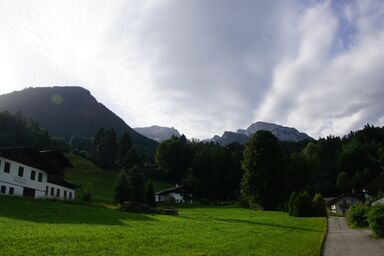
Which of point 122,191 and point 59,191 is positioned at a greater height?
point 122,191

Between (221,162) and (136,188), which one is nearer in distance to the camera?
(136,188)

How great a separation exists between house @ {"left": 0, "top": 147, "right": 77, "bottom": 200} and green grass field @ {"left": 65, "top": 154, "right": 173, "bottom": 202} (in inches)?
921

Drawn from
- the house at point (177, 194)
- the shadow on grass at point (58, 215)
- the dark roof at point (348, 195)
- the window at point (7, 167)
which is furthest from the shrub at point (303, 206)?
the dark roof at point (348, 195)

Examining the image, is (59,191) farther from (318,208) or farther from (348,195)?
(348,195)

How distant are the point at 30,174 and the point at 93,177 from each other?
202 feet

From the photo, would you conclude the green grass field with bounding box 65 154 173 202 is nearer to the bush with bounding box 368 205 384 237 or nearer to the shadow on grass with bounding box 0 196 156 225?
the shadow on grass with bounding box 0 196 156 225

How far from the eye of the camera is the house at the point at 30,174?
52.4 metres

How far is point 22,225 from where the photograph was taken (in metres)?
22.0

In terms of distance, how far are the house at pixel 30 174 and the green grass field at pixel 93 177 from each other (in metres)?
23.4

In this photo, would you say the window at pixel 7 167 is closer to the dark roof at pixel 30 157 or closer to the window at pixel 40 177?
the dark roof at pixel 30 157

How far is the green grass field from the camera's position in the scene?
4046 inches

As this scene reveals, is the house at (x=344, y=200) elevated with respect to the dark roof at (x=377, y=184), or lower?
lower

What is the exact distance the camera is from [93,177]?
390 feet

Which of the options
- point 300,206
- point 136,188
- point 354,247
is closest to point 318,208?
point 300,206
